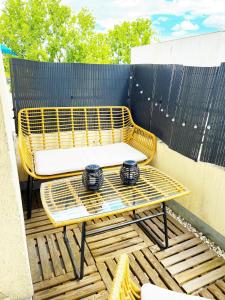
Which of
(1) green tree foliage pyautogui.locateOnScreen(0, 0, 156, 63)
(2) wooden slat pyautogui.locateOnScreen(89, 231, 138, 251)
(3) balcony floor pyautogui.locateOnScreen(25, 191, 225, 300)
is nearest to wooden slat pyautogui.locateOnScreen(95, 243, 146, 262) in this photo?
(3) balcony floor pyautogui.locateOnScreen(25, 191, 225, 300)

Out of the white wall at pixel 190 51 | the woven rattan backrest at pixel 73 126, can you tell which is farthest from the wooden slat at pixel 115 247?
the white wall at pixel 190 51

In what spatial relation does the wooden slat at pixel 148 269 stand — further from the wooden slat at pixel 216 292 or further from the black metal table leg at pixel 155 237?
the wooden slat at pixel 216 292

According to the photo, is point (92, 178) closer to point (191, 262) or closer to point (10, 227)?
point (10, 227)

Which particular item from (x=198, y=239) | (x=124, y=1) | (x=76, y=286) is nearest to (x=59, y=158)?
(x=76, y=286)

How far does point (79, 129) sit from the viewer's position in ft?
9.36

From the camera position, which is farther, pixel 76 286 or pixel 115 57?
pixel 115 57

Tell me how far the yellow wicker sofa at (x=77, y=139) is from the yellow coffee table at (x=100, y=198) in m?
0.37

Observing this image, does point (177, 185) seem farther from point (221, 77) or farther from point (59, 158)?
point (59, 158)

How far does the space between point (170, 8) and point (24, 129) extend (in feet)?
44.5

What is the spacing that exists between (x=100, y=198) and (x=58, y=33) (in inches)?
404

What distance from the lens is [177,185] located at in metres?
1.90

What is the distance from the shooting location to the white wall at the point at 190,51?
9.51ft

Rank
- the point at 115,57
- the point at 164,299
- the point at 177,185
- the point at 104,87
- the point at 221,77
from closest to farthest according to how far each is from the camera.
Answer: the point at 164,299
the point at 221,77
the point at 177,185
the point at 104,87
the point at 115,57

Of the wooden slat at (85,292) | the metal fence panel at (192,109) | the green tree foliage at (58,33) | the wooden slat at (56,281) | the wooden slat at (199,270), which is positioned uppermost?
the green tree foliage at (58,33)
